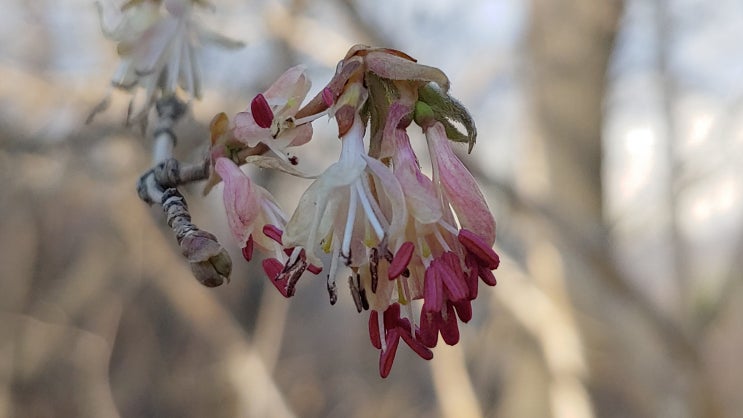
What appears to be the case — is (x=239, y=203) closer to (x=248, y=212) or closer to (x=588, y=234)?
(x=248, y=212)

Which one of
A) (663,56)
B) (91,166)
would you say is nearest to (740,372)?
(663,56)

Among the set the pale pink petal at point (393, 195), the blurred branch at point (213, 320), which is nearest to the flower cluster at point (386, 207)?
the pale pink petal at point (393, 195)

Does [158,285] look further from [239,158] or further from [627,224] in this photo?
[239,158]

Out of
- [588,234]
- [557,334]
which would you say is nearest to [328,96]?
[588,234]

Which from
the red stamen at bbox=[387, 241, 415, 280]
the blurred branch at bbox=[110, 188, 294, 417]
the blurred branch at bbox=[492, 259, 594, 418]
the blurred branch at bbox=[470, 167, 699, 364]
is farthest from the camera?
the blurred branch at bbox=[110, 188, 294, 417]

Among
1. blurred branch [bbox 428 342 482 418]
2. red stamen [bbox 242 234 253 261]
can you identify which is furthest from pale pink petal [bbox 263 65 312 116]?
blurred branch [bbox 428 342 482 418]

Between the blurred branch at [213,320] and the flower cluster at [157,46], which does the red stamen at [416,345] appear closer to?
the flower cluster at [157,46]

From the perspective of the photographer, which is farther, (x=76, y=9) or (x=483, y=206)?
(x=76, y=9)

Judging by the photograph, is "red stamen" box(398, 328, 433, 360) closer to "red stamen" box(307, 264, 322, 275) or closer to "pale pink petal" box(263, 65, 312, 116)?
"red stamen" box(307, 264, 322, 275)
